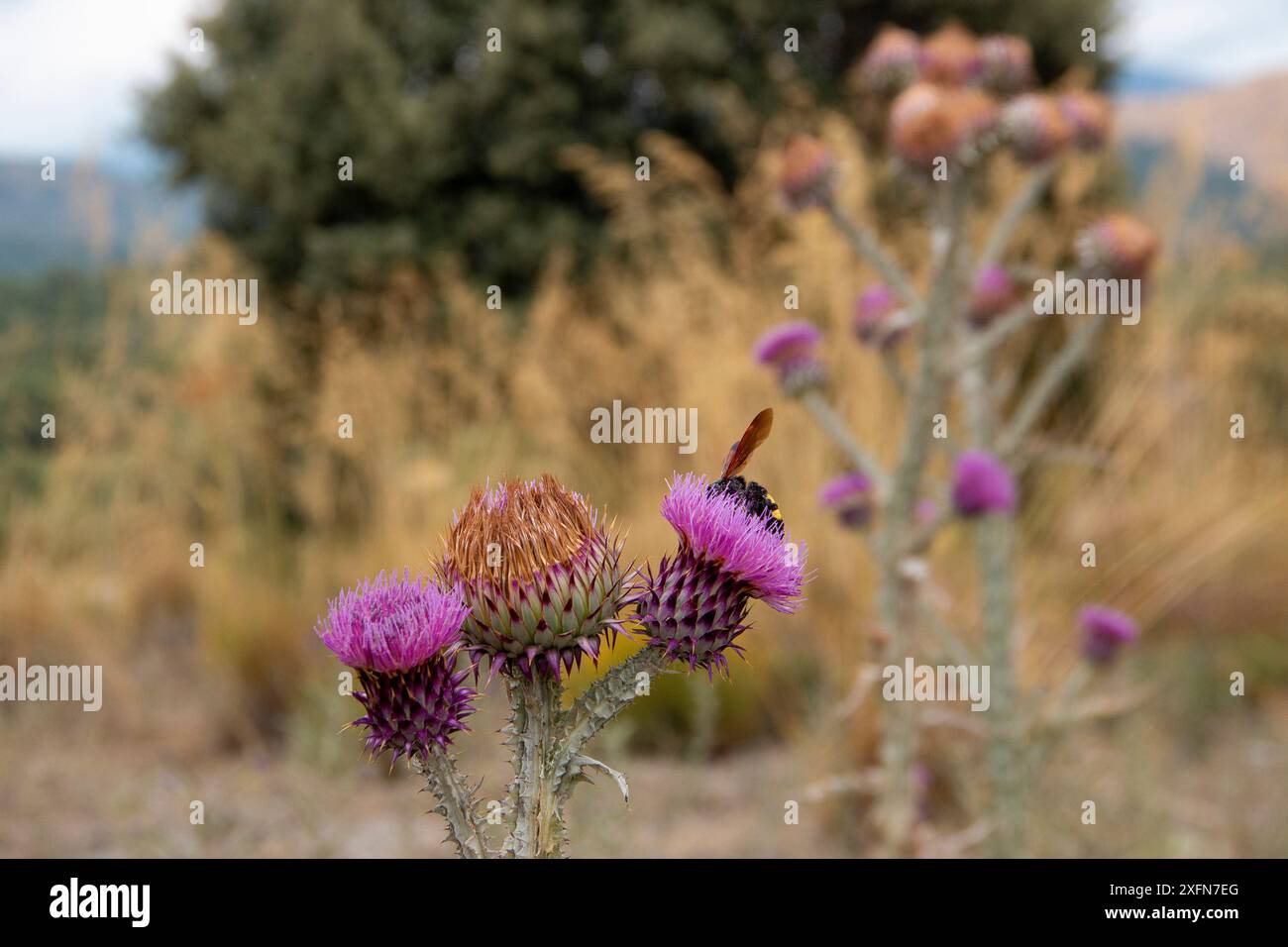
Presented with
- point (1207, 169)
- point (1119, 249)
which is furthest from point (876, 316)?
point (1207, 169)

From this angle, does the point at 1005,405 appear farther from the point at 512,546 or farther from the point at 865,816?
the point at 512,546

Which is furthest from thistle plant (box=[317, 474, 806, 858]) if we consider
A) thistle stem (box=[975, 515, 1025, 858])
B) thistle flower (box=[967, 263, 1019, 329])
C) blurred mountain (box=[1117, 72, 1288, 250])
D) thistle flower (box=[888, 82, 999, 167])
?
blurred mountain (box=[1117, 72, 1288, 250])

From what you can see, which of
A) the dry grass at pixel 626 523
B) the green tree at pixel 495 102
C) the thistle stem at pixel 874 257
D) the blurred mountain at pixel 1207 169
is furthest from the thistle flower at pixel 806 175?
the green tree at pixel 495 102

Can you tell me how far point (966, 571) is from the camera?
494cm

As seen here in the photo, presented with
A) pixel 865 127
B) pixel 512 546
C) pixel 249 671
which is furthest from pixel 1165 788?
pixel 865 127

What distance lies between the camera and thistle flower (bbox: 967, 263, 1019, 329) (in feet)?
10.2

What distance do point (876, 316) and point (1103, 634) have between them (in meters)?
1.03

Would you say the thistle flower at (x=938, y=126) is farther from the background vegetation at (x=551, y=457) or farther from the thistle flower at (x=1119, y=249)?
the background vegetation at (x=551, y=457)

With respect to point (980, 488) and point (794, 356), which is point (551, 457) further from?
point (980, 488)

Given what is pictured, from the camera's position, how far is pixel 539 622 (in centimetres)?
62

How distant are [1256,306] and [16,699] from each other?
8.72 m

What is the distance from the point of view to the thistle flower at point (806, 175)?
2.83m

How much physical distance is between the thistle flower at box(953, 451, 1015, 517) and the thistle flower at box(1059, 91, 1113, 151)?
4.12 ft
